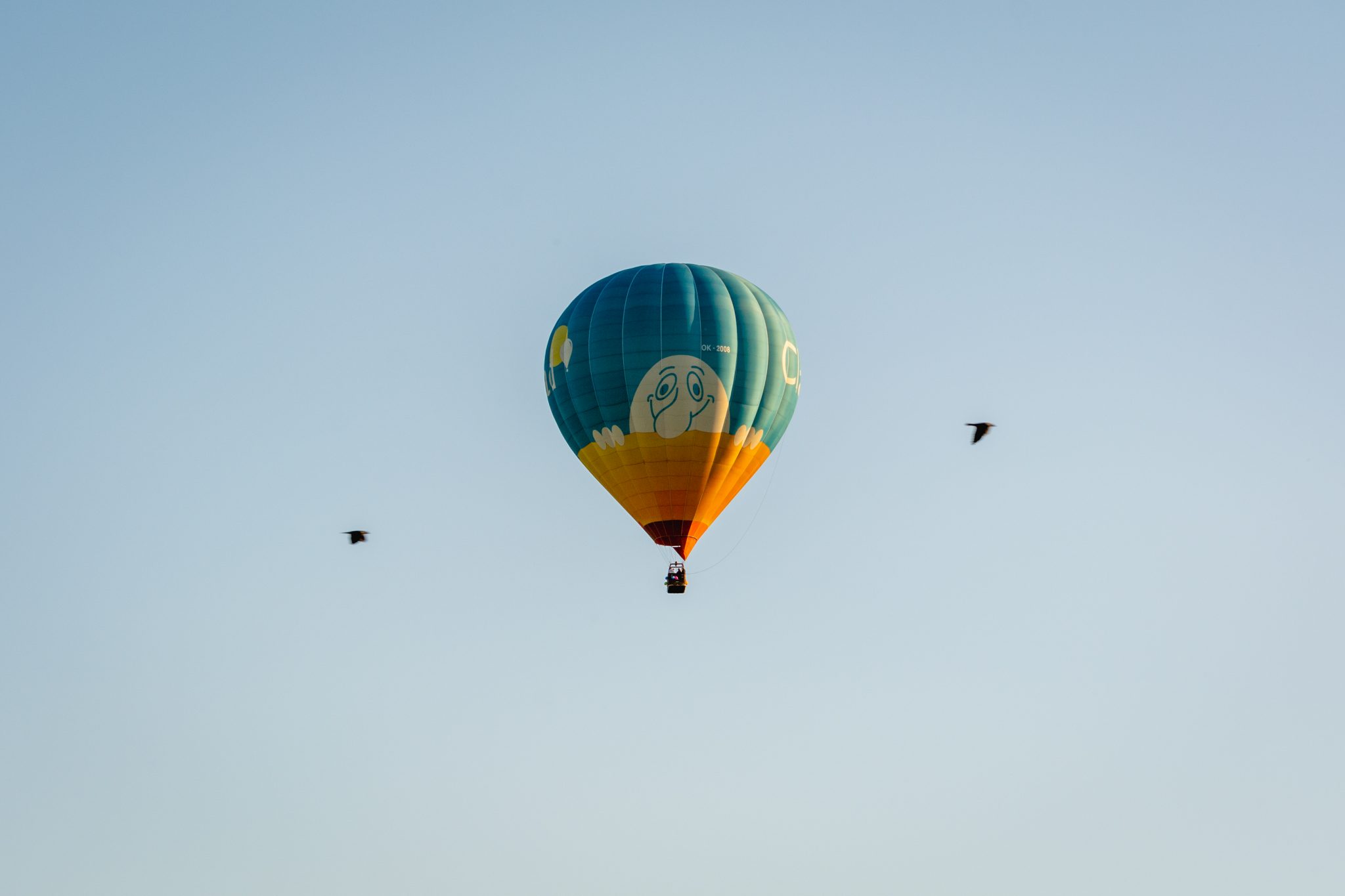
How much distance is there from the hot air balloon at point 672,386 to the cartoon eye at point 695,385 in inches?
0.9

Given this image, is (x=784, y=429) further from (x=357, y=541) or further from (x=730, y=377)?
(x=357, y=541)

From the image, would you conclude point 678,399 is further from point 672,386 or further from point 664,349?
point 664,349

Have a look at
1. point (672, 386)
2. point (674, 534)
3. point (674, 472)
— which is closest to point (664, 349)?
point (672, 386)

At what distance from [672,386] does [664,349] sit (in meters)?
0.99

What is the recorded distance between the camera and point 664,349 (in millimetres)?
74500

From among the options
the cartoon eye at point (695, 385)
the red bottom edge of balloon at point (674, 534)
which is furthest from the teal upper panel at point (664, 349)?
the red bottom edge of balloon at point (674, 534)

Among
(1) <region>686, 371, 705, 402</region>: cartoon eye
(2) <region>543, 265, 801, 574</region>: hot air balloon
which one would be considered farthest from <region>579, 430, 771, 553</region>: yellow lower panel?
(1) <region>686, 371, 705, 402</region>: cartoon eye

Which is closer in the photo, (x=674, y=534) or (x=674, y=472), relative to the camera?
(x=674, y=472)

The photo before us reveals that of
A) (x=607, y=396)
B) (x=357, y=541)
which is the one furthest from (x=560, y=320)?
(x=357, y=541)

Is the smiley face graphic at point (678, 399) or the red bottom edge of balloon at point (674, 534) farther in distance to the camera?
the red bottom edge of balloon at point (674, 534)

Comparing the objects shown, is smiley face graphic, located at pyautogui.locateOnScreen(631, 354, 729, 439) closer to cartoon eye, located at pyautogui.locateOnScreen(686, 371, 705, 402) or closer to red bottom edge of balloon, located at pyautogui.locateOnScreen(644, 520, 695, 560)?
cartoon eye, located at pyautogui.locateOnScreen(686, 371, 705, 402)

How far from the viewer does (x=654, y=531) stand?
76.2 meters

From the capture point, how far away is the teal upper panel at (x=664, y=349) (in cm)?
7462

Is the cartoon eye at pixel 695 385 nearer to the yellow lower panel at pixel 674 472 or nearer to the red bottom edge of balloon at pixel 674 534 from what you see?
the yellow lower panel at pixel 674 472
